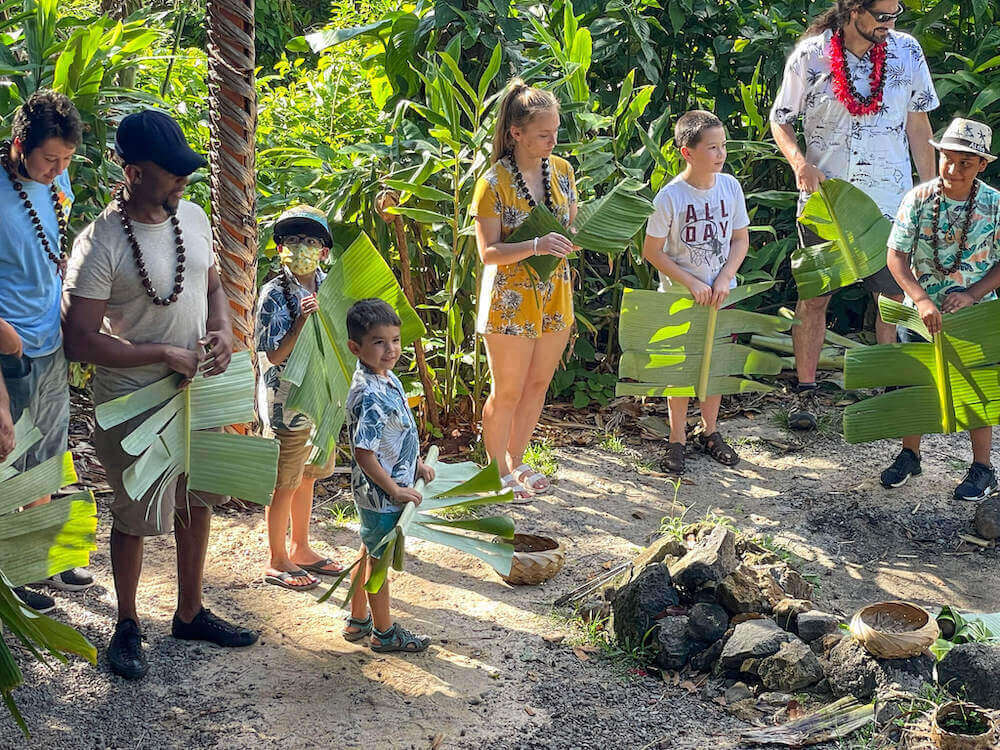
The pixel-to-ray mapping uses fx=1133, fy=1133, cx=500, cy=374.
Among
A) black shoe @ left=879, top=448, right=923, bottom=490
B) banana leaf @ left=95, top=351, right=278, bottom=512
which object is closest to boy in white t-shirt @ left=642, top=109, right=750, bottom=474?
black shoe @ left=879, top=448, right=923, bottom=490

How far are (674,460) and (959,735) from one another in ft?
8.41

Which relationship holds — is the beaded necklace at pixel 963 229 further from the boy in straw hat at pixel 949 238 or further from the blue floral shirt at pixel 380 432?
the blue floral shirt at pixel 380 432

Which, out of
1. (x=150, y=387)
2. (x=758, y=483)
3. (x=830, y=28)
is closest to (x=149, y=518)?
(x=150, y=387)

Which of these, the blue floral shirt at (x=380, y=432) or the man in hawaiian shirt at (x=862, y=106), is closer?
the blue floral shirt at (x=380, y=432)

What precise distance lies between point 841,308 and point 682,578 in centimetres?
369

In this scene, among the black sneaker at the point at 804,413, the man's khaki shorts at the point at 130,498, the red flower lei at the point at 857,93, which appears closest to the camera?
the man's khaki shorts at the point at 130,498

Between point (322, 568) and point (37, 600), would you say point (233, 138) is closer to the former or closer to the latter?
point (322, 568)

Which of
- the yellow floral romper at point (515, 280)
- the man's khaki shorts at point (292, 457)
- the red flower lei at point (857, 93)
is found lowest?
the man's khaki shorts at point (292, 457)

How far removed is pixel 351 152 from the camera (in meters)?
5.92

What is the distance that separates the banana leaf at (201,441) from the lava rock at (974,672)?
2.26 meters

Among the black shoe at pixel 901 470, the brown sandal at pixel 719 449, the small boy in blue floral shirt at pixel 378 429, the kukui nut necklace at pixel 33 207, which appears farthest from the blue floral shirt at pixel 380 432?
the black shoe at pixel 901 470

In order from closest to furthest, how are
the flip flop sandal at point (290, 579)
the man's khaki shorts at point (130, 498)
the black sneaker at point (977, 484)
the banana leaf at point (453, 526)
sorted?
the banana leaf at point (453, 526) < the man's khaki shorts at point (130, 498) < the flip flop sandal at point (290, 579) < the black sneaker at point (977, 484)

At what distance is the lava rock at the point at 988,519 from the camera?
4.94 metres

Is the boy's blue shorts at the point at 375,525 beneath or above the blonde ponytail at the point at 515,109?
beneath
